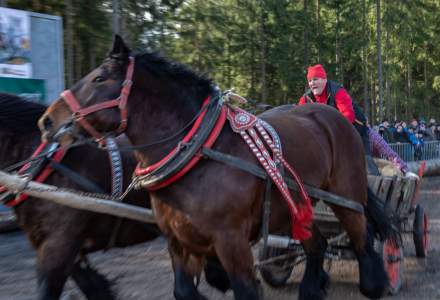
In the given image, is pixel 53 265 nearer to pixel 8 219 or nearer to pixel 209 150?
pixel 209 150

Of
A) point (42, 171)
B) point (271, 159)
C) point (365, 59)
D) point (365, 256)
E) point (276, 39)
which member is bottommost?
point (365, 256)

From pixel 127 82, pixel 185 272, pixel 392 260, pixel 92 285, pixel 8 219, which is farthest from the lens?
pixel 392 260

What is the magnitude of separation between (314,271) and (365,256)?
43cm

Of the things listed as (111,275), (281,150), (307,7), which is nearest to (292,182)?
(281,150)

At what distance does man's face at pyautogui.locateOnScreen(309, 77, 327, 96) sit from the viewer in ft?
18.2

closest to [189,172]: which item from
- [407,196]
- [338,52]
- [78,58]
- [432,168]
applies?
[407,196]

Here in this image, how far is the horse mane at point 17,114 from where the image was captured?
13.6 ft

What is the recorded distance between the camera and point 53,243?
3801 mm

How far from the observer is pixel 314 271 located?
15.4 feet

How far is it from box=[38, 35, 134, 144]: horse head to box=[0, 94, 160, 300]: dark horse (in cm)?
79

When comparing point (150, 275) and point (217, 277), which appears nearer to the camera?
point (217, 277)

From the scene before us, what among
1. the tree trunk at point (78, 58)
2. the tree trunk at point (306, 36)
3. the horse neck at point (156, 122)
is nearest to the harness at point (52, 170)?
the horse neck at point (156, 122)

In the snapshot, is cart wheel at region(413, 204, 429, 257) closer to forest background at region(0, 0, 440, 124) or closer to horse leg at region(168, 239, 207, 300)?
horse leg at region(168, 239, 207, 300)

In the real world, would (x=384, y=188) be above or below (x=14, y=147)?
below
